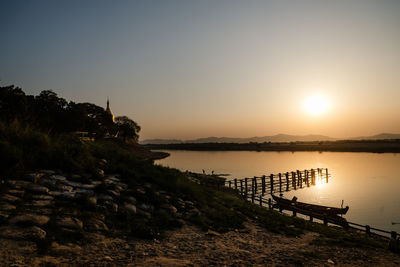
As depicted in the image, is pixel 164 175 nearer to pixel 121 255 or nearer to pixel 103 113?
pixel 121 255

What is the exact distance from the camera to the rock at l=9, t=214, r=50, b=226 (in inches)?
209

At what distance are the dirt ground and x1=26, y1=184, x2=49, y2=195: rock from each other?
252 centimetres

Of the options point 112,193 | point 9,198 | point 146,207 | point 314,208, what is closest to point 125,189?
point 112,193

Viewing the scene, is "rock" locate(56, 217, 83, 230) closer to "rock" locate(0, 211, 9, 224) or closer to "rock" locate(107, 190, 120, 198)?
"rock" locate(0, 211, 9, 224)

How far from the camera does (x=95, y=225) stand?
6.27 meters

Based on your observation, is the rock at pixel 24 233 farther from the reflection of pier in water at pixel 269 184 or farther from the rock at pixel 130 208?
the reflection of pier in water at pixel 269 184

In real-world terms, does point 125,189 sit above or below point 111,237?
above

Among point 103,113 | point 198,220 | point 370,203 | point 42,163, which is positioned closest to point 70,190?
point 42,163

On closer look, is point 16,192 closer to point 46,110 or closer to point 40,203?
point 40,203

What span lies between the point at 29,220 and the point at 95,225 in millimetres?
1525

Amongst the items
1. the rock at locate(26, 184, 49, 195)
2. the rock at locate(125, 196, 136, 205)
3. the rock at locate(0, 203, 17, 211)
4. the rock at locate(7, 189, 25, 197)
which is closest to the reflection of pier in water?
the rock at locate(125, 196, 136, 205)

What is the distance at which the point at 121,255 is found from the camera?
17.3 ft

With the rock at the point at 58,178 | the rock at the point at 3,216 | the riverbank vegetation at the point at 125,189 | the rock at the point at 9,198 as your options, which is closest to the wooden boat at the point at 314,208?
the riverbank vegetation at the point at 125,189

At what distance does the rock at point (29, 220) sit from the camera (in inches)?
209
